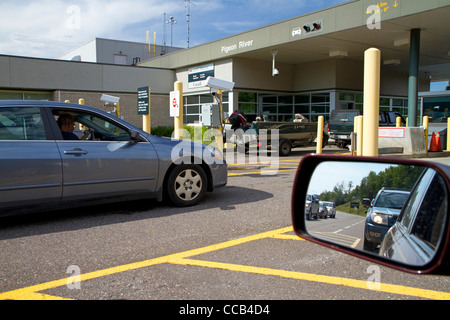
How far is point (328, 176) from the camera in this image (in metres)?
1.80

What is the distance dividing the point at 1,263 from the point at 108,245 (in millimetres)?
1053

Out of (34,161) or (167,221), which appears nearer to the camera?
(34,161)

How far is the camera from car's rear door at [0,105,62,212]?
4.69 metres

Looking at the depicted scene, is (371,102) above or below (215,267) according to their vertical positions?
above

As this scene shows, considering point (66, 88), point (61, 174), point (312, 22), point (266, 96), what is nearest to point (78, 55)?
point (66, 88)

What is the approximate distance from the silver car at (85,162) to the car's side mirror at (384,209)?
4019 mm

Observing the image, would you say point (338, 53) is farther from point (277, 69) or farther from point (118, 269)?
point (118, 269)

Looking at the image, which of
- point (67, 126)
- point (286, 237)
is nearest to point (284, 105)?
point (67, 126)

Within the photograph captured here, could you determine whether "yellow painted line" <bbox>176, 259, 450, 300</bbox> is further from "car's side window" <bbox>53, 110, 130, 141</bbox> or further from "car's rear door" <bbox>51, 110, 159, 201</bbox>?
"car's side window" <bbox>53, 110, 130, 141</bbox>

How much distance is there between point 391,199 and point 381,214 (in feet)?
0.27

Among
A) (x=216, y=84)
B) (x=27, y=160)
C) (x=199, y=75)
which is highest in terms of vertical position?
(x=199, y=75)

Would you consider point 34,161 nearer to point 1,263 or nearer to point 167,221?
point 1,263

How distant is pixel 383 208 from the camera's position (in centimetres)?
164
